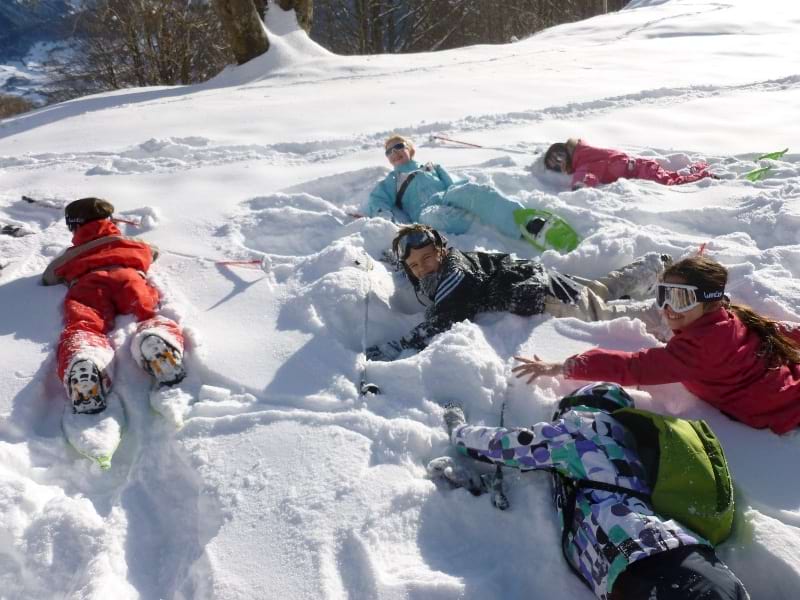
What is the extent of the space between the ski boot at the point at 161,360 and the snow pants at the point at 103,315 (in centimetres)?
4

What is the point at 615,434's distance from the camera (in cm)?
189

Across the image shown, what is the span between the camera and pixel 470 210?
4.04 meters

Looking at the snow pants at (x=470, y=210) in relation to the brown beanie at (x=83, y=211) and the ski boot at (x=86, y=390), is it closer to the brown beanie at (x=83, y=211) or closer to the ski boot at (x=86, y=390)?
the brown beanie at (x=83, y=211)

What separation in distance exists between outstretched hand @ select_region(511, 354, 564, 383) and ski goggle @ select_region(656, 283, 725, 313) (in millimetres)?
480

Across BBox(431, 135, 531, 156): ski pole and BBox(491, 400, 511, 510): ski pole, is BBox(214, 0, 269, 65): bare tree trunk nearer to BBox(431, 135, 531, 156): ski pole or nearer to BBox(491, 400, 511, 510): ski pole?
BBox(431, 135, 531, 156): ski pole

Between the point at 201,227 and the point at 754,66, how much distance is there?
7878 mm

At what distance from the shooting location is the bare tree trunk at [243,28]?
31.2ft

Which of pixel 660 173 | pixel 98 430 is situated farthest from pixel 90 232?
pixel 660 173

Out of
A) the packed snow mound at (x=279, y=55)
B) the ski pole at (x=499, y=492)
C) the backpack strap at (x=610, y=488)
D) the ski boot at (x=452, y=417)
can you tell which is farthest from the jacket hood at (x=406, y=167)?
the packed snow mound at (x=279, y=55)

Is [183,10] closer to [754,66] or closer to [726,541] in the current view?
[754,66]

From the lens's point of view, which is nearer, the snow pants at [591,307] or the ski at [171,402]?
the ski at [171,402]

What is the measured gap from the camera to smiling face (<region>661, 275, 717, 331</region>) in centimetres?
215

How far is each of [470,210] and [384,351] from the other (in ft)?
5.39

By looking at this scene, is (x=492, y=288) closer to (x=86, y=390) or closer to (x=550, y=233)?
(x=550, y=233)
